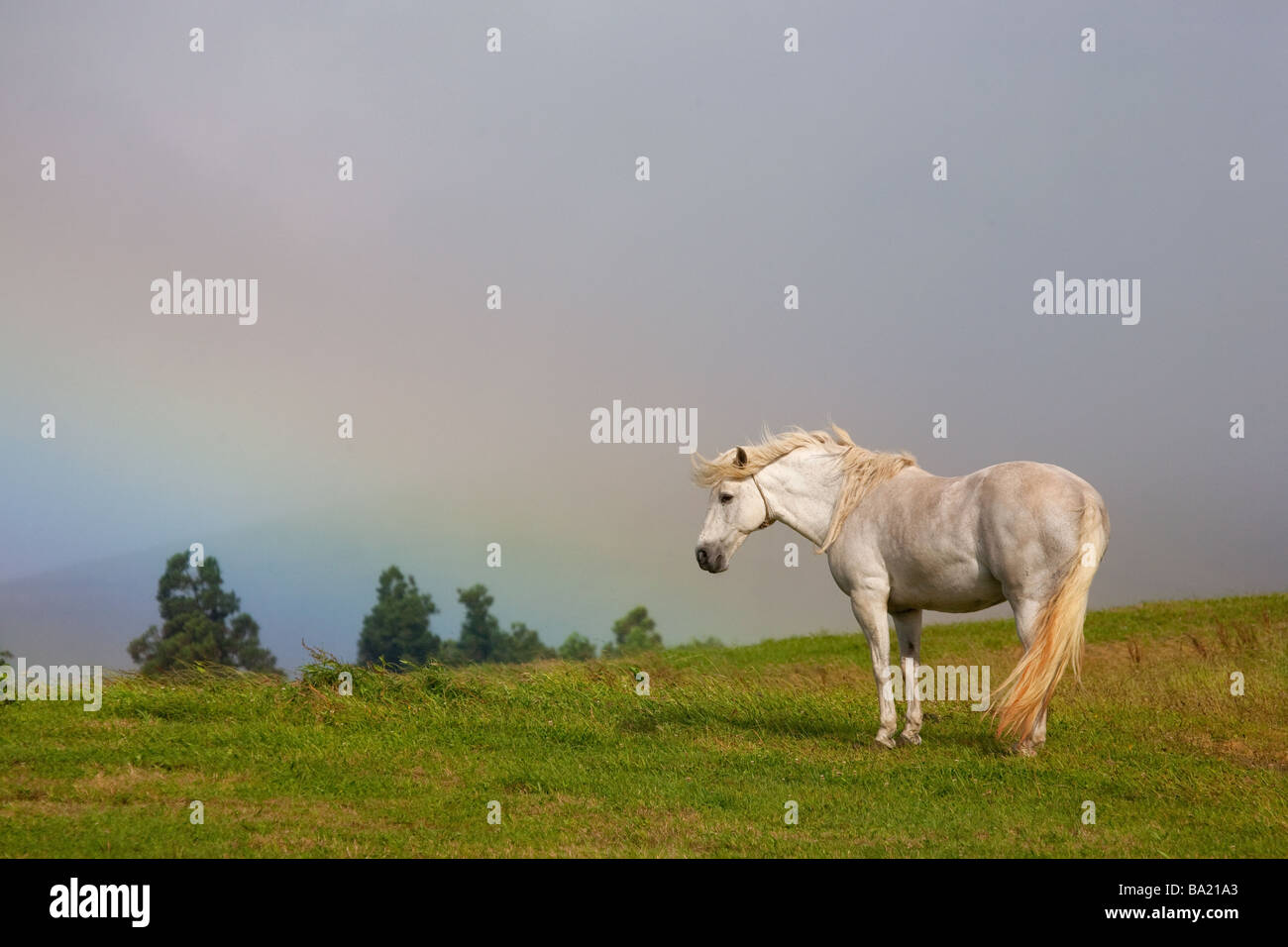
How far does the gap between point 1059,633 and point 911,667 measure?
173 centimetres

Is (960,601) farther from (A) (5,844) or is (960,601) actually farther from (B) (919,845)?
(A) (5,844)

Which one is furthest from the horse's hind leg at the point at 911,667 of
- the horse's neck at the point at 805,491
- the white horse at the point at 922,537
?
the horse's neck at the point at 805,491

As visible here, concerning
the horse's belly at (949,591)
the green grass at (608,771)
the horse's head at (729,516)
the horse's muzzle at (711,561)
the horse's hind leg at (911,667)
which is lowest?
the green grass at (608,771)

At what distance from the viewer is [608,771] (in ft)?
30.1

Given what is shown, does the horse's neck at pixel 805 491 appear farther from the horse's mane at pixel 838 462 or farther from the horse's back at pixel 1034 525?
the horse's back at pixel 1034 525

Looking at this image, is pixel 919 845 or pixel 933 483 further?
pixel 933 483

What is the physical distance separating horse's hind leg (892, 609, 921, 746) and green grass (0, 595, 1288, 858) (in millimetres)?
233

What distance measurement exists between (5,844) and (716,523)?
6.31 meters

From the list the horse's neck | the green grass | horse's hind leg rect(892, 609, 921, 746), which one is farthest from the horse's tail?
the horse's neck

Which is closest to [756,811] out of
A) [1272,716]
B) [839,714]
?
[839,714]

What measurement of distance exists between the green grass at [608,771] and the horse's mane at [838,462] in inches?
89.3

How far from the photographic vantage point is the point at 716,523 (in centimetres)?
1062

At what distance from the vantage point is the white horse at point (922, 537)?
8.90 m

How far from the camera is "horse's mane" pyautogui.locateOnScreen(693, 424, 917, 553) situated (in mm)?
10320
